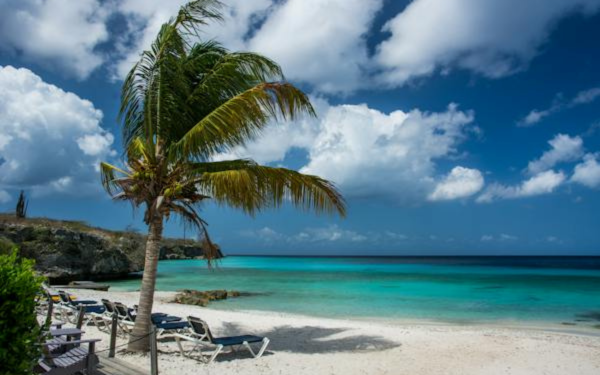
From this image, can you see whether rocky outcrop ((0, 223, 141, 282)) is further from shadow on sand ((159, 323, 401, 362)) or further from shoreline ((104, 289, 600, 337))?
shadow on sand ((159, 323, 401, 362))

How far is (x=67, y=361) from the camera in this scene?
5.64 m

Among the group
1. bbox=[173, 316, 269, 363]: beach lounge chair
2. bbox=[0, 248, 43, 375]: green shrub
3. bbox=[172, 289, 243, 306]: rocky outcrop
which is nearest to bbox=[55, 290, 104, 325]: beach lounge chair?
bbox=[173, 316, 269, 363]: beach lounge chair

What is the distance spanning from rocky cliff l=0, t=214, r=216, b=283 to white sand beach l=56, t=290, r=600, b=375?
76.4ft

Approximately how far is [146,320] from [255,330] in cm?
477

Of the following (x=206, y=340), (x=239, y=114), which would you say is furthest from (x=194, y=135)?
(x=206, y=340)

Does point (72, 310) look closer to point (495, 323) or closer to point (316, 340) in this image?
point (316, 340)

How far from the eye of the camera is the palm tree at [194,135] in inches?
325

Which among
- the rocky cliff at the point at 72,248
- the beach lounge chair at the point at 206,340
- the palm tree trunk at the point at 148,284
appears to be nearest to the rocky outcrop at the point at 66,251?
the rocky cliff at the point at 72,248

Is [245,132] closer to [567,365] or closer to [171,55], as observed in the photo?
[171,55]

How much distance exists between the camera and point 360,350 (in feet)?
33.2

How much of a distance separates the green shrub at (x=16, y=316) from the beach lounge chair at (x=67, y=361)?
160 cm

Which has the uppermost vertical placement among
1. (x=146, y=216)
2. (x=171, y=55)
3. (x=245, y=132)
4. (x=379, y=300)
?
(x=171, y=55)

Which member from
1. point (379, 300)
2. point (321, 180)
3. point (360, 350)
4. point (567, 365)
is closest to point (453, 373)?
point (360, 350)

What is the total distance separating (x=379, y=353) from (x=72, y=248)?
103ft
